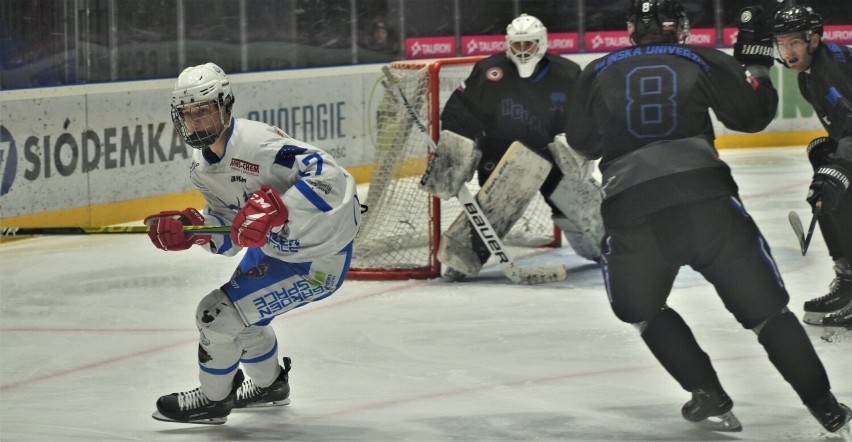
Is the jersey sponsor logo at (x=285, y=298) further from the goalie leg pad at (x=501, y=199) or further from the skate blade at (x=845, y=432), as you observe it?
the goalie leg pad at (x=501, y=199)

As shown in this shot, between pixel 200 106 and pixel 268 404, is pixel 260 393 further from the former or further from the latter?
pixel 200 106

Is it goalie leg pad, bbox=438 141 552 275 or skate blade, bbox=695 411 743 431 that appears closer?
skate blade, bbox=695 411 743 431

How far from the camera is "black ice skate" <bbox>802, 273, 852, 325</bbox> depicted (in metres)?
5.35

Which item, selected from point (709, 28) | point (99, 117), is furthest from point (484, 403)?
point (709, 28)

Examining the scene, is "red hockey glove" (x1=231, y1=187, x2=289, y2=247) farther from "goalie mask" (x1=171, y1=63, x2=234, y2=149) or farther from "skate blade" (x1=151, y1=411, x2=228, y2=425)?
"skate blade" (x1=151, y1=411, x2=228, y2=425)

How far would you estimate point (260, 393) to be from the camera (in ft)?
13.9

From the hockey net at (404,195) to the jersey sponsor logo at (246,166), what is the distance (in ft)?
9.13

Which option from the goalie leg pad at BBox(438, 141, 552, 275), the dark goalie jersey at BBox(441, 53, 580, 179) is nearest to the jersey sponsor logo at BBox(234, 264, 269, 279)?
the goalie leg pad at BBox(438, 141, 552, 275)

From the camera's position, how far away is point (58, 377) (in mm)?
4727

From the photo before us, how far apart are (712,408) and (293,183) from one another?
126 centimetres

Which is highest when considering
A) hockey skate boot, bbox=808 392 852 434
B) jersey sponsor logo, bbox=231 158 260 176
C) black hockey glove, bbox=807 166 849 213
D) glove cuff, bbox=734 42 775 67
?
glove cuff, bbox=734 42 775 67

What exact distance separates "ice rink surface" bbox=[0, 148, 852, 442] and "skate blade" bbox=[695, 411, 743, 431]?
0.13 feet

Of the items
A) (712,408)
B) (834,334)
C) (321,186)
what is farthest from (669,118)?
(834,334)

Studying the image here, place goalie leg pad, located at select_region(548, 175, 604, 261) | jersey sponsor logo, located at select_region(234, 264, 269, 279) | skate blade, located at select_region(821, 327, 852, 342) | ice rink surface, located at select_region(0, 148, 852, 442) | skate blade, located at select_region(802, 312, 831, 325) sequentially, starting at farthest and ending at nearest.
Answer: goalie leg pad, located at select_region(548, 175, 604, 261)
skate blade, located at select_region(802, 312, 831, 325)
skate blade, located at select_region(821, 327, 852, 342)
ice rink surface, located at select_region(0, 148, 852, 442)
jersey sponsor logo, located at select_region(234, 264, 269, 279)
